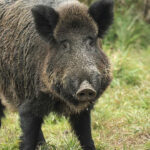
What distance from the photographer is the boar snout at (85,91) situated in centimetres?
404

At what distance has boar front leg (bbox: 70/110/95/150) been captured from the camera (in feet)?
17.3

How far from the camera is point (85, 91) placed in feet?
13.3

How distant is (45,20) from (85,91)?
3.51 ft

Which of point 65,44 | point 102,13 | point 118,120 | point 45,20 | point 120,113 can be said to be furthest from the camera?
point 120,113

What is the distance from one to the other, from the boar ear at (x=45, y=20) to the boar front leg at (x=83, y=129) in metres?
1.15

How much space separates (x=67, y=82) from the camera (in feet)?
A: 14.0

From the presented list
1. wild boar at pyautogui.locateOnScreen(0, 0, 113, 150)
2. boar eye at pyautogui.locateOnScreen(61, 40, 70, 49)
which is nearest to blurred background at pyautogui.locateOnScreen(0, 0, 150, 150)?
wild boar at pyautogui.locateOnScreen(0, 0, 113, 150)

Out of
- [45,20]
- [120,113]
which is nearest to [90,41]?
[45,20]

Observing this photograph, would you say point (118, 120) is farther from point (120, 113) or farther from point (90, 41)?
point (90, 41)

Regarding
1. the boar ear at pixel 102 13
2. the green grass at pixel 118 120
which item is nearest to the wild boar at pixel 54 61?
the boar ear at pixel 102 13

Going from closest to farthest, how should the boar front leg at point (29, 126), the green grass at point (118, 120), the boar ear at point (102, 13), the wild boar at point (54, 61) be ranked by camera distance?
1. the wild boar at point (54, 61)
2. the boar ear at point (102, 13)
3. the boar front leg at point (29, 126)
4. the green grass at point (118, 120)

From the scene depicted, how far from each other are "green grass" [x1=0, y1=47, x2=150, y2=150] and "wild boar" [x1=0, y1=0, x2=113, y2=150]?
392mm

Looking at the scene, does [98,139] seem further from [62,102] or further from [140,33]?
[140,33]

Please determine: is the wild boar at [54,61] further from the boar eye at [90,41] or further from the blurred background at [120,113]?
the blurred background at [120,113]
